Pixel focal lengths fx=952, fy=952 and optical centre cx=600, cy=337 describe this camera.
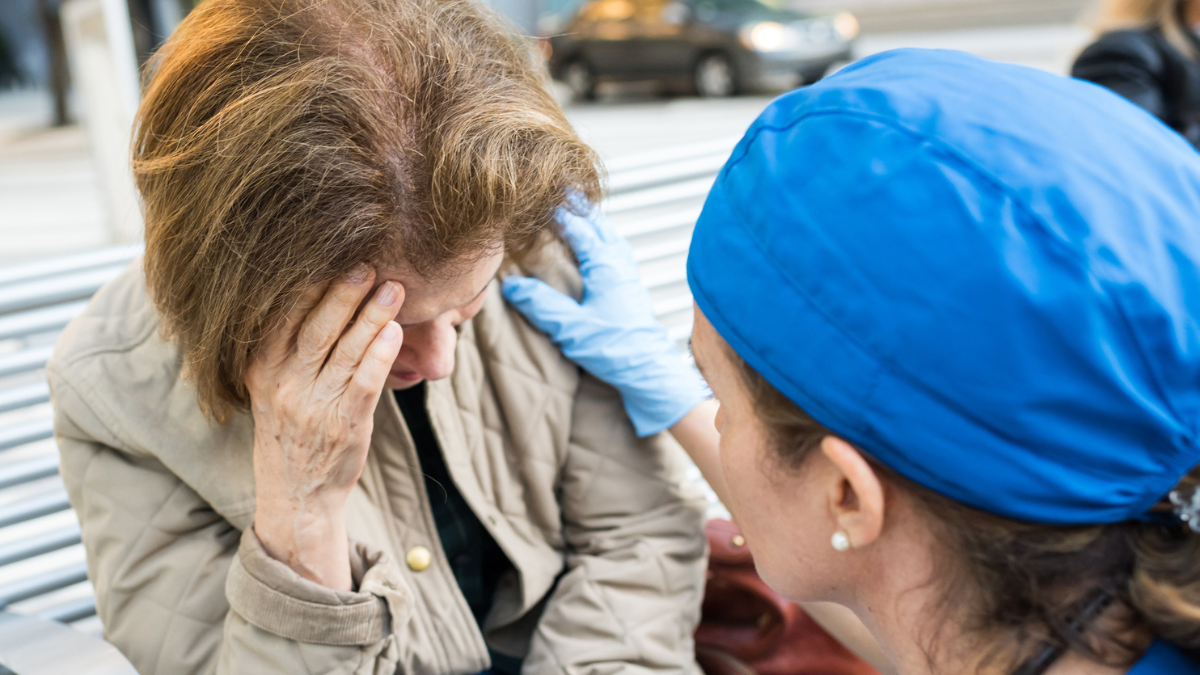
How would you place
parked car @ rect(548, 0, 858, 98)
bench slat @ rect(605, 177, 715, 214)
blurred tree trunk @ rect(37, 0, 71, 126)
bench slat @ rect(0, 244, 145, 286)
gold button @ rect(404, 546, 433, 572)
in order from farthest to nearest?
1. parked car @ rect(548, 0, 858, 98)
2. blurred tree trunk @ rect(37, 0, 71, 126)
3. bench slat @ rect(605, 177, 715, 214)
4. bench slat @ rect(0, 244, 145, 286)
5. gold button @ rect(404, 546, 433, 572)

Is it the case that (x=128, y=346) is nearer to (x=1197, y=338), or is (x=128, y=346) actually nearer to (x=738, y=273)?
(x=738, y=273)

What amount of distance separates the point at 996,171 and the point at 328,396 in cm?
84

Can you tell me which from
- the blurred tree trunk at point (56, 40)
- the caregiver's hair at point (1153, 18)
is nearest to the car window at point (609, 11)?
the blurred tree trunk at point (56, 40)

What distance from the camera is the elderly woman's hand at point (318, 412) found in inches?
47.1

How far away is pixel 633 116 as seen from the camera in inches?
457

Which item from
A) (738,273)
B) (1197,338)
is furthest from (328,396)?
(1197,338)

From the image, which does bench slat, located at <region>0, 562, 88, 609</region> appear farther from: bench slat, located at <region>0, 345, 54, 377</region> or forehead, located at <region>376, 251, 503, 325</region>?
forehead, located at <region>376, 251, 503, 325</region>

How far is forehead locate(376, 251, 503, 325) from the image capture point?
1227 millimetres

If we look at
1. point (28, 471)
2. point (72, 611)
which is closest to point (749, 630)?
point (72, 611)

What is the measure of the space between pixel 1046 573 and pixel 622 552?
33.4 inches

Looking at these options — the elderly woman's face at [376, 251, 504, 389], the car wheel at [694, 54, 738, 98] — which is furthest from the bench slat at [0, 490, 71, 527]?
the car wheel at [694, 54, 738, 98]

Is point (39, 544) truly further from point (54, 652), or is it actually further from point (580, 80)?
point (580, 80)

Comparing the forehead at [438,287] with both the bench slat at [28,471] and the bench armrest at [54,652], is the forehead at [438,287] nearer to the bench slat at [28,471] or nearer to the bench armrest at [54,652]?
the bench armrest at [54,652]

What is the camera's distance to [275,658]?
1.26 metres
